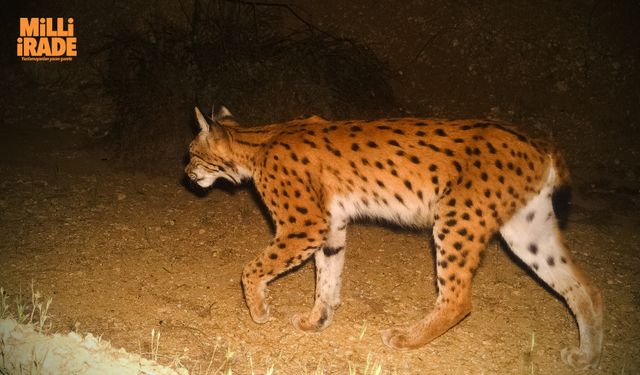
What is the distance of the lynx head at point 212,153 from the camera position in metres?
4.96

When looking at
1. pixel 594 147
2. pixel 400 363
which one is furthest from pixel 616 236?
pixel 400 363

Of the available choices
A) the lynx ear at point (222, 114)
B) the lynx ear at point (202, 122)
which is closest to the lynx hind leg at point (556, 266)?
the lynx ear at point (202, 122)

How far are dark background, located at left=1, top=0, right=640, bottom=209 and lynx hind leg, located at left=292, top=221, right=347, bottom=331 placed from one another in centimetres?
300

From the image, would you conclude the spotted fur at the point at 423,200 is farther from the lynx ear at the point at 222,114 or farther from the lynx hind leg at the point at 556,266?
the lynx ear at the point at 222,114

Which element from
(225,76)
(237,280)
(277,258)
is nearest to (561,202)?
(277,258)

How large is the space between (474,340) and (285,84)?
14.4 ft

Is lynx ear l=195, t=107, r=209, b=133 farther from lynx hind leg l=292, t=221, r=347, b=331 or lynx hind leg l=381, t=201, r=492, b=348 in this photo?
lynx hind leg l=381, t=201, r=492, b=348

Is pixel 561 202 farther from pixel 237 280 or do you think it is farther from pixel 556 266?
pixel 237 280

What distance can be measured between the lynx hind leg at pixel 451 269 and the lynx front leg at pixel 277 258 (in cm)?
84

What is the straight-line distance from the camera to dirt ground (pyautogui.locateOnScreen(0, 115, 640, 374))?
4.29 m

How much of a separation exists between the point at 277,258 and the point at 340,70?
4.39 meters

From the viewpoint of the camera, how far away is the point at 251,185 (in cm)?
691

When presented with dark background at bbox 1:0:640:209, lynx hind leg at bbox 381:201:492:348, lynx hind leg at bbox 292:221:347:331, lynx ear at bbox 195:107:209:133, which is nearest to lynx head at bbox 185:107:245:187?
lynx ear at bbox 195:107:209:133

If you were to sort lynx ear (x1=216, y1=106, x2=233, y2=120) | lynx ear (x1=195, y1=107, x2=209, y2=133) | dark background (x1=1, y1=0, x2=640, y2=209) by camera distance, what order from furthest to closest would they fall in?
dark background (x1=1, y1=0, x2=640, y2=209) → lynx ear (x1=216, y1=106, x2=233, y2=120) → lynx ear (x1=195, y1=107, x2=209, y2=133)
